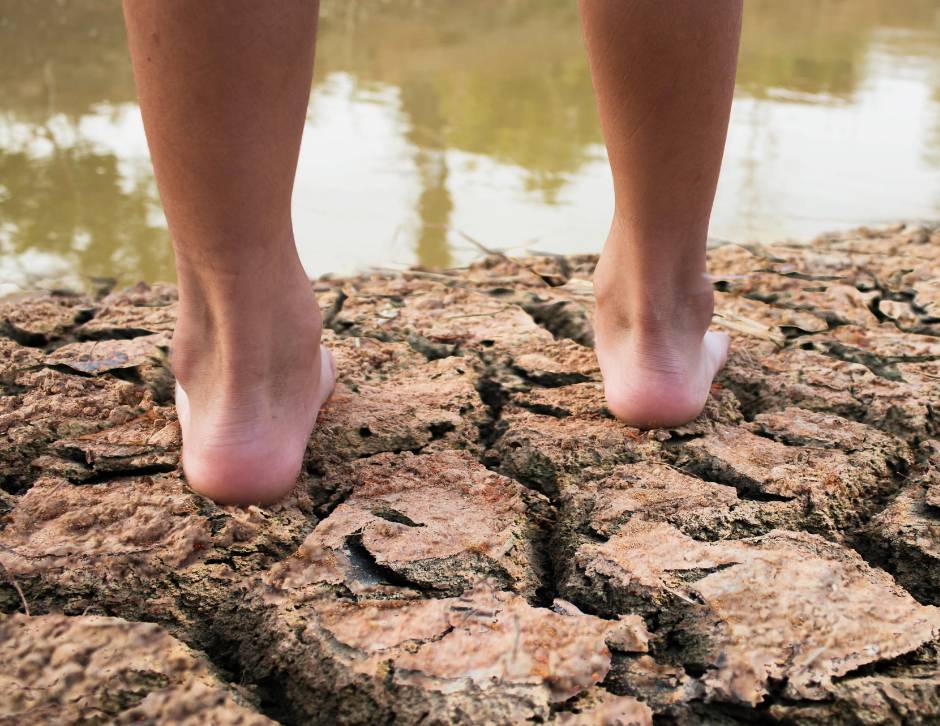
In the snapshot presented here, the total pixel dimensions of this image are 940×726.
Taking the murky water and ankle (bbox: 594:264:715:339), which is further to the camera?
the murky water

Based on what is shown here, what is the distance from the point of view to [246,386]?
1.07 meters

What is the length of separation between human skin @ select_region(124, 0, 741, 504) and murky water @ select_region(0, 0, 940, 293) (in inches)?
40.3

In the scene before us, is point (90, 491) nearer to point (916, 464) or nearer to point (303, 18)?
point (303, 18)

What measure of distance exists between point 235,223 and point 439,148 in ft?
6.56

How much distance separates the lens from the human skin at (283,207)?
90 centimetres

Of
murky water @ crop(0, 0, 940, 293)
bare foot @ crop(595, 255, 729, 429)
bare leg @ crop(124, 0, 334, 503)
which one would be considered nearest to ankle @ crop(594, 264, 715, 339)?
bare foot @ crop(595, 255, 729, 429)

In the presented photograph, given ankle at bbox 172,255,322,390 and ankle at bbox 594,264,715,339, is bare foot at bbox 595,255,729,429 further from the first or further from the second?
ankle at bbox 172,255,322,390

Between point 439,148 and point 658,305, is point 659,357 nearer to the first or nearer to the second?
point 658,305

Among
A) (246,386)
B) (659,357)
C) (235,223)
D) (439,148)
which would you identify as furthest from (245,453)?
(439,148)

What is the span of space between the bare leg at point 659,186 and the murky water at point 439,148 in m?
1.00

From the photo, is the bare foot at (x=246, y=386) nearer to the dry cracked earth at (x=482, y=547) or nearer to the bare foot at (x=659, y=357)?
the dry cracked earth at (x=482, y=547)

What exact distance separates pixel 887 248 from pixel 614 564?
1.58m

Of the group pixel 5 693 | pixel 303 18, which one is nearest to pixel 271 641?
pixel 5 693

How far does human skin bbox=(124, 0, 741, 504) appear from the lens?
0.90 meters
